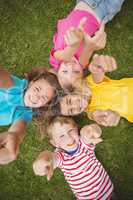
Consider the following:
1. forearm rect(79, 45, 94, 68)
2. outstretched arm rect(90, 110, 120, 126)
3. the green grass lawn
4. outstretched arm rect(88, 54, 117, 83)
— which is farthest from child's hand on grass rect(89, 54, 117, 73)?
the green grass lawn

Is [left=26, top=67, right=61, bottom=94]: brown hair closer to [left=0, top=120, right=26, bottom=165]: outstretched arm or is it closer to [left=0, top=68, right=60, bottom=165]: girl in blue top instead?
[left=0, top=68, right=60, bottom=165]: girl in blue top

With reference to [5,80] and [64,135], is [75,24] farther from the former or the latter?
[64,135]

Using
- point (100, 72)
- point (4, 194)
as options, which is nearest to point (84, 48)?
point (100, 72)

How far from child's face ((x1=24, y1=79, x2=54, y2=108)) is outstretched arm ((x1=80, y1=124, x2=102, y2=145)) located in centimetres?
23

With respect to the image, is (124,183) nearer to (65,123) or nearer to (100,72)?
(65,123)

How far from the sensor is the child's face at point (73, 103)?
6.75ft

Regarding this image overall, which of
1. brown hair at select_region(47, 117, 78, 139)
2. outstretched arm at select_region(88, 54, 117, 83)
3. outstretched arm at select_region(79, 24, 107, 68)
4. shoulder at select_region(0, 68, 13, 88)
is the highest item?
outstretched arm at select_region(79, 24, 107, 68)

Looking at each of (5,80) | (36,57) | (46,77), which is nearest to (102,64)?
(46,77)

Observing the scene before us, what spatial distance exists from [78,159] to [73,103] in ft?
1.27

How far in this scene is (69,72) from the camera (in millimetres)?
2008

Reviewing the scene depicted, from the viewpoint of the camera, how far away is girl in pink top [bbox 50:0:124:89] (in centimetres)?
193

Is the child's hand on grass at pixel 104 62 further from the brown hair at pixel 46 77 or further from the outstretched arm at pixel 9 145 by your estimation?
the outstretched arm at pixel 9 145

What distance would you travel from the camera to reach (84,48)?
6.68 feet

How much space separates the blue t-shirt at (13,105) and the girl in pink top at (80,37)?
222 millimetres
